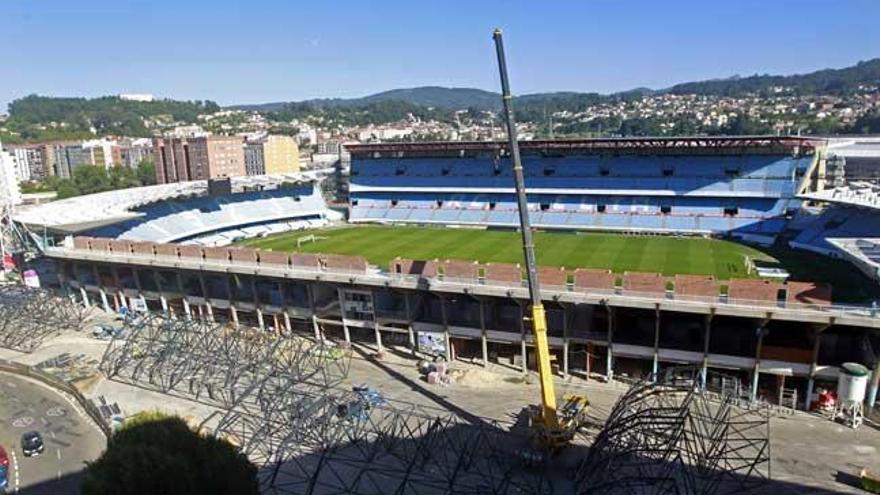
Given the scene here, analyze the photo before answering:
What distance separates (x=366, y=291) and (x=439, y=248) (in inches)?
781

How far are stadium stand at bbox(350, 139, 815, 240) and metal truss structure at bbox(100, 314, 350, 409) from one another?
36470mm

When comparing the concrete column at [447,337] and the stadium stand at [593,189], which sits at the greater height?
the stadium stand at [593,189]

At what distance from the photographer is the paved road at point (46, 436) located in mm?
22781

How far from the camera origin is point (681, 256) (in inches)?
1895

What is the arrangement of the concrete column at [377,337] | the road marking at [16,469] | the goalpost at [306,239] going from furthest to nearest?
the goalpost at [306,239] < the concrete column at [377,337] < the road marking at [16,469]

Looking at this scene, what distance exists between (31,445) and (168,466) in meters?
13.5

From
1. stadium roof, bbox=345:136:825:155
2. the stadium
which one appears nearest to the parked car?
the stadium

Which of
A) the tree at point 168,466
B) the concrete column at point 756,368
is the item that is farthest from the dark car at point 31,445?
the concrete column at point 756,368

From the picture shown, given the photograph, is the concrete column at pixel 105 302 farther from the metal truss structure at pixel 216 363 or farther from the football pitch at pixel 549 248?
the football pitch at pixel 549 248

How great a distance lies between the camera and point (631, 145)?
62344 mm

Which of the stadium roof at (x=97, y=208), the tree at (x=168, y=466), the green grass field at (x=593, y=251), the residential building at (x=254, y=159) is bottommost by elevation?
the green grass field at (x=593, y=251)

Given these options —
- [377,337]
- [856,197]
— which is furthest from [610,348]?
[856,197]

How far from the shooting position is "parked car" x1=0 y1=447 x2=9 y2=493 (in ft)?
72.7

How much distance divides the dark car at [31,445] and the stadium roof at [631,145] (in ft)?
170
